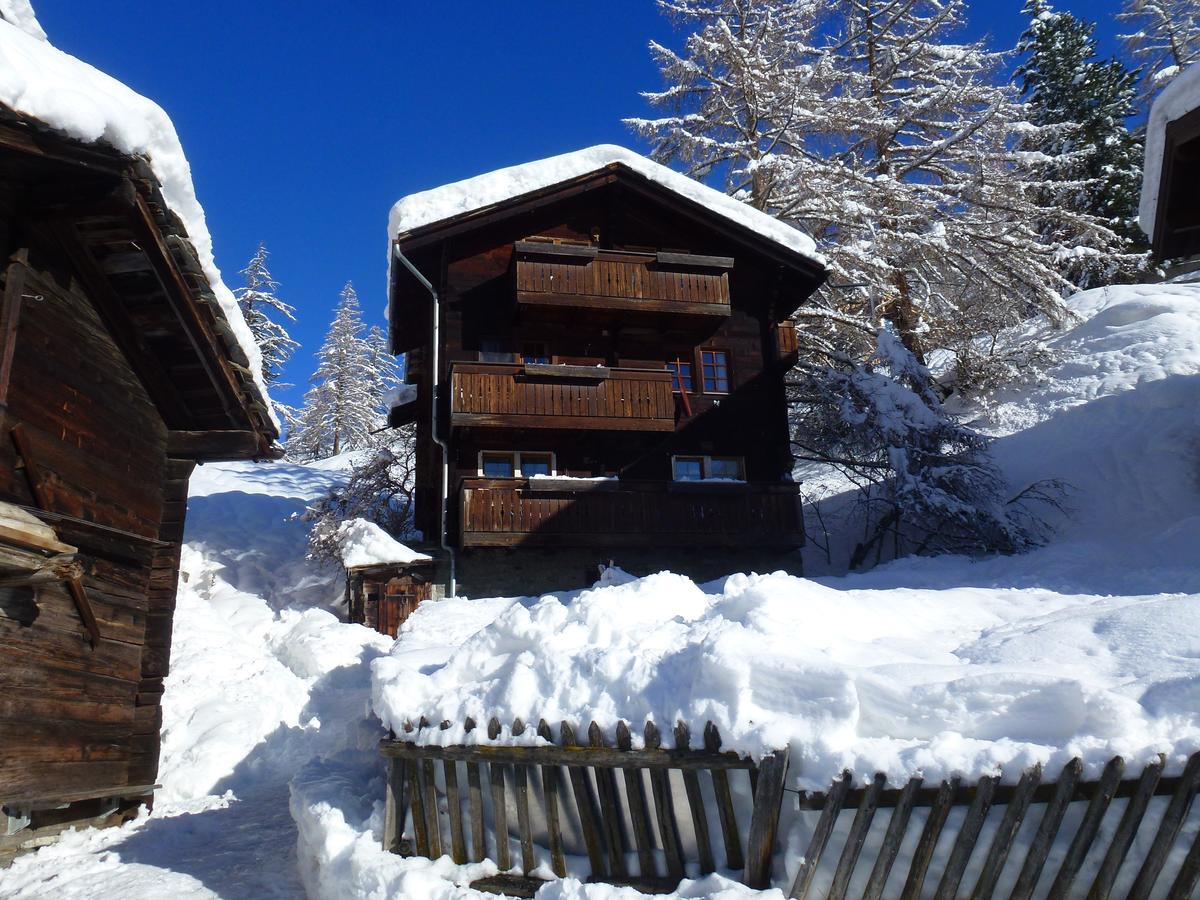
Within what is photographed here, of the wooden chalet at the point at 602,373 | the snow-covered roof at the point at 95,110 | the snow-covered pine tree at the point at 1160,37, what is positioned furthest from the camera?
the snow-covered pine tree at the point at 1160,37

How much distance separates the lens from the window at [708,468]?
18.0 meters

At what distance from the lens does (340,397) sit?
159ft

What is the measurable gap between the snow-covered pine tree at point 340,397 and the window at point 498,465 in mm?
31803

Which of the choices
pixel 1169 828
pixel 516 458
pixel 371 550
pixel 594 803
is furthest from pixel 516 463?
pixel 1169 828

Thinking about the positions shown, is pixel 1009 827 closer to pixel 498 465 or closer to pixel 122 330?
pixel 122 330

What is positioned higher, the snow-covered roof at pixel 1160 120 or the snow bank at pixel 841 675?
the snow-covered roof at pixel 1160 120

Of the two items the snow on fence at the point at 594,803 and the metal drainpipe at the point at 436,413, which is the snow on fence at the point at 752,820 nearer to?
the snow on fence at the point at 594,803

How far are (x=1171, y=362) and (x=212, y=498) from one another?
25.3m

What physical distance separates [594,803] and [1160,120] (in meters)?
13.3

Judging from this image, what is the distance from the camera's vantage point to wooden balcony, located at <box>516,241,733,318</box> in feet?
56.1

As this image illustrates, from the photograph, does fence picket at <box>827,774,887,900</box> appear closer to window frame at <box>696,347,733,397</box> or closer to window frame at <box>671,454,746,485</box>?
window frame at <box>671,454,746,485</box>

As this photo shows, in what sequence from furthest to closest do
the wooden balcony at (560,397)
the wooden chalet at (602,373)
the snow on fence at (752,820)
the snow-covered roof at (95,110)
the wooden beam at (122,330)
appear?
the wooden chalet at (602,373)
the wooden balcony at (560,397)
the wooden beam at (122,330)
the snow-covered roof at (95,110)
the snow on fence at (752,820)

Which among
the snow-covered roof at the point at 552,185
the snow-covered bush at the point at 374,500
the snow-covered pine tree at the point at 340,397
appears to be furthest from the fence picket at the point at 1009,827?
the snow-covered pine tree at the point at 340,397

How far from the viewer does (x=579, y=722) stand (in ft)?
18.0
